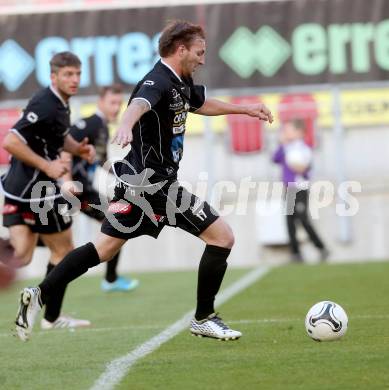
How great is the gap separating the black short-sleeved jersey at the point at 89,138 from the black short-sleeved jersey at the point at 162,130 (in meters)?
3.53

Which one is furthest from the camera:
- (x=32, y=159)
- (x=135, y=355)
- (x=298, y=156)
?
(x=298, y=156)

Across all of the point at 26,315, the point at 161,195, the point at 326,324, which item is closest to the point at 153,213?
Result: the point at 161,195

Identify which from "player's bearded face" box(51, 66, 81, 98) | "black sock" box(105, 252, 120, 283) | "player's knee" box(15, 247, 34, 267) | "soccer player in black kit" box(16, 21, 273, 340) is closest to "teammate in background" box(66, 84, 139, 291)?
"black sock" box(105, 252, 120, 283)

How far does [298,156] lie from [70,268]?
9.04m

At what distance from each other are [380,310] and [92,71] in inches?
363

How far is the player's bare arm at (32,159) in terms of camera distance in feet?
25.9

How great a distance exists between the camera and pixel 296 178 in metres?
15.6

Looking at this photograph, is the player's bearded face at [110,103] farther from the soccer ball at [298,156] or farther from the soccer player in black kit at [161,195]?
the soccer ball at [298,156]

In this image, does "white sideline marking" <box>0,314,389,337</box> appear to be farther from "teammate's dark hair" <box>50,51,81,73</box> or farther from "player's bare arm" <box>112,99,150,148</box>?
"player's bare arm" <box>112,99,150,148</box>

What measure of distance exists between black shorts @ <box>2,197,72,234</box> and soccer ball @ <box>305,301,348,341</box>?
8.58 ft

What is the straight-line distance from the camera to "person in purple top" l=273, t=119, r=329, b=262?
50.8 feet

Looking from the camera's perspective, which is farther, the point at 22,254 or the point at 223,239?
the point at 22,254

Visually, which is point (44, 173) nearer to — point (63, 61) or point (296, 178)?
point (63, 61)

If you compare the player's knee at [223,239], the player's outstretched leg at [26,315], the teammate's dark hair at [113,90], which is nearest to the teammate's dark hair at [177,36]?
the player's knee at [223,239]
